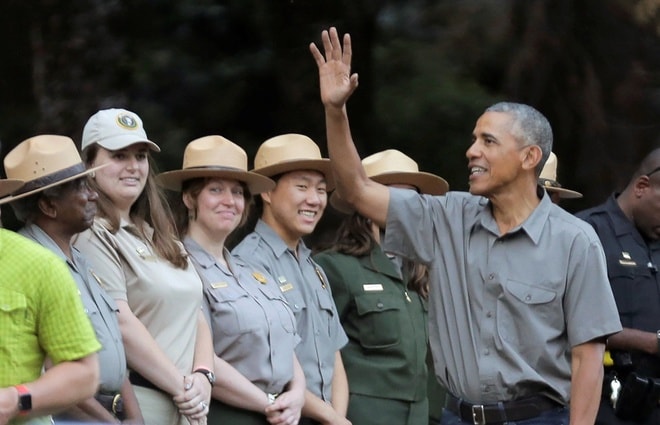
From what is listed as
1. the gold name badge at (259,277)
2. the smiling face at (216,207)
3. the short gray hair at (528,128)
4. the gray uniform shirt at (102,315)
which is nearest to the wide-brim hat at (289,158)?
the smiling face at (216,207)

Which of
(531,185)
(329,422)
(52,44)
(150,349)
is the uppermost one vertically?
(52,44)

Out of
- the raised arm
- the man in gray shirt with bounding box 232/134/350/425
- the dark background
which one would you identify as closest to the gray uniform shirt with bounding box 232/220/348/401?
the man in gray shirt with bounding box 232/134/350/425

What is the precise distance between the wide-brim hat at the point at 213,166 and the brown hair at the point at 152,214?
0.24m

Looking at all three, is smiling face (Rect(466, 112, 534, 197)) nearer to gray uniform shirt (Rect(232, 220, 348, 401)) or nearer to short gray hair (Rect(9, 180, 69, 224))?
gray uniform shirt (Rect(232, 220, 348, 401))

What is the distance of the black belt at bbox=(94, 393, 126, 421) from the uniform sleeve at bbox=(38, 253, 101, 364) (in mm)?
934

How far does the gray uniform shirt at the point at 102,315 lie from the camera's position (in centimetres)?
468

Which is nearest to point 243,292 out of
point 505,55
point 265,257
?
point 265,257

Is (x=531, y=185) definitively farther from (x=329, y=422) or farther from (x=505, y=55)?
(x=505, y=55)

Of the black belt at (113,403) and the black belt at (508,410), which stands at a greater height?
the black belt at (113,403)

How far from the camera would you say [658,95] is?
898cm

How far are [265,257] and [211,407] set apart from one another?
0.75 m

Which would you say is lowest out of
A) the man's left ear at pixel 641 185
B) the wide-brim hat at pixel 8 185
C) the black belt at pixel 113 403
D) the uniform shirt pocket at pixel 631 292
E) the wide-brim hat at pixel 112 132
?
the uniform shirt pocket at pixel 631 292

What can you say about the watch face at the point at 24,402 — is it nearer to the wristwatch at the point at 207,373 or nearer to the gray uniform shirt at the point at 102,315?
the gray uniform shirt at the point at 102,315

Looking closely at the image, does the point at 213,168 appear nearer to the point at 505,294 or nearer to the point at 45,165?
the point at 45,165
